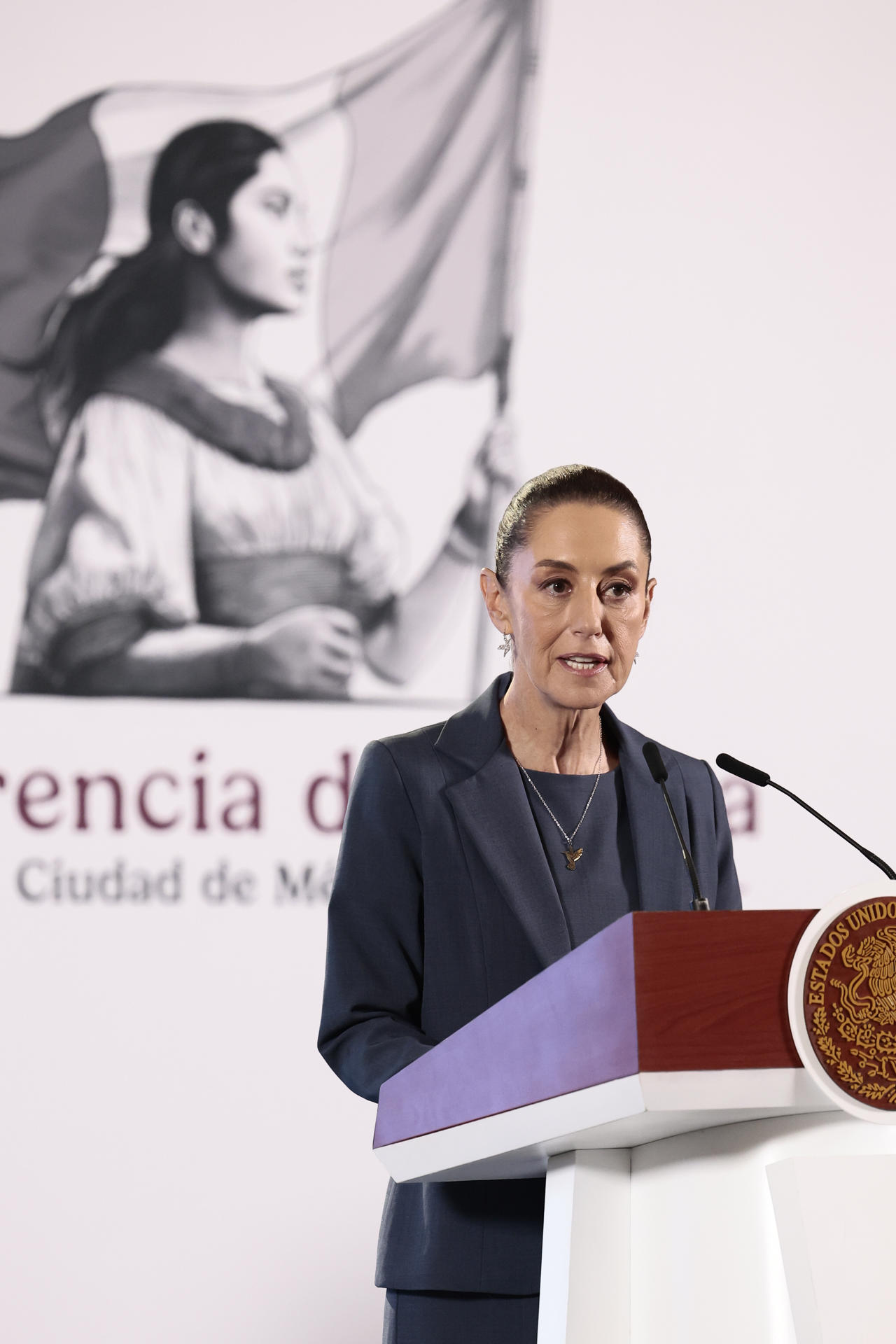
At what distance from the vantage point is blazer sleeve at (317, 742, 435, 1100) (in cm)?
132

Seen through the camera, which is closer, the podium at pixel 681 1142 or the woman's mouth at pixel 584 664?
the podium at pixel 681 1142

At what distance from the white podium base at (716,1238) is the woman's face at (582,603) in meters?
0.59

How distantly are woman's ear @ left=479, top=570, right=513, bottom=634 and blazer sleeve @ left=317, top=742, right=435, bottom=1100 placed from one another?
7.8 inches

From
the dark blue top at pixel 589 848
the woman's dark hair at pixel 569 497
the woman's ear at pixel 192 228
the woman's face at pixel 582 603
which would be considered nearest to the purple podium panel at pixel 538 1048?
the dark blue top at pixel 589 848

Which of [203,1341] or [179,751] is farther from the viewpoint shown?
[179,751]

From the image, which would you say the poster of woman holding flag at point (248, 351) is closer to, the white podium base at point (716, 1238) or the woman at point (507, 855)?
the woman at point (507, 855)

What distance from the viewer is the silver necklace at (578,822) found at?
1435 millimetres

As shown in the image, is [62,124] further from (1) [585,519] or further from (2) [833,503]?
(1) [585,519]

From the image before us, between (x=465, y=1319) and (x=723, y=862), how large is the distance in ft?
1.76

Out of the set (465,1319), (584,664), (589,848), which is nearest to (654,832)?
(589,848)

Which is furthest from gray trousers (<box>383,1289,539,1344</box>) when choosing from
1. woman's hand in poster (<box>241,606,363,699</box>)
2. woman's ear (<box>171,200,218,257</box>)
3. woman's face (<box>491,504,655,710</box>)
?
woman's ear (<box>171,200,218,257</box>)

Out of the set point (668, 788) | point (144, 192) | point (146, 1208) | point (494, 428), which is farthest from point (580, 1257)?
point (144, 192)

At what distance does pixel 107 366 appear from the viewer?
3113mm

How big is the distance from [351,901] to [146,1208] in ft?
5.84
